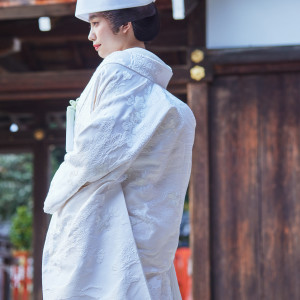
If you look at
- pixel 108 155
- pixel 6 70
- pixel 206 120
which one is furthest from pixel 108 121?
pixel 6 70

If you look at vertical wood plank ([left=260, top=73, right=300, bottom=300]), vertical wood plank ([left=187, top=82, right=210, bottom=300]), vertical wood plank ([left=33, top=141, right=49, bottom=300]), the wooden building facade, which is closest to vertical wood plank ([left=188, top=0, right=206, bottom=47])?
the wooden building facade

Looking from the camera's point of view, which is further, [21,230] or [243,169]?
[21,230]

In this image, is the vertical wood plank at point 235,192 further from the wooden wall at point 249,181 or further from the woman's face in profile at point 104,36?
the woman's face in profile at point 104,36

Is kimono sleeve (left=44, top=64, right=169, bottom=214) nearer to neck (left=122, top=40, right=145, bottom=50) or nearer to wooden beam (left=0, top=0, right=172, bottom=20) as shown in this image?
neck (left=122, top=40, right=145, bottom=50)

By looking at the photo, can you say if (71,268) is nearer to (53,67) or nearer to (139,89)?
(139,89)

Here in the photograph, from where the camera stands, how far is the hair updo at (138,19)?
204 cm

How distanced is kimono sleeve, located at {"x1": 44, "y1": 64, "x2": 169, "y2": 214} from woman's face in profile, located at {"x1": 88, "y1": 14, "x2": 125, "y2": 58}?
0.17 metres

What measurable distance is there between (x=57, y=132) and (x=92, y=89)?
643 centimetres

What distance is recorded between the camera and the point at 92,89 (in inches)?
76.3

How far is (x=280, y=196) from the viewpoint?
453 cm

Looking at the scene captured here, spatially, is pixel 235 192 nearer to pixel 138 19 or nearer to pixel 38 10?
pixel 38 10

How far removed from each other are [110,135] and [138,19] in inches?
17.8

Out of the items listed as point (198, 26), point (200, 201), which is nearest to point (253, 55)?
point (198, 26)

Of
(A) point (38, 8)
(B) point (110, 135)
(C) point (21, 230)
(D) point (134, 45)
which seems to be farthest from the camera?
(C) point (21, 230)
